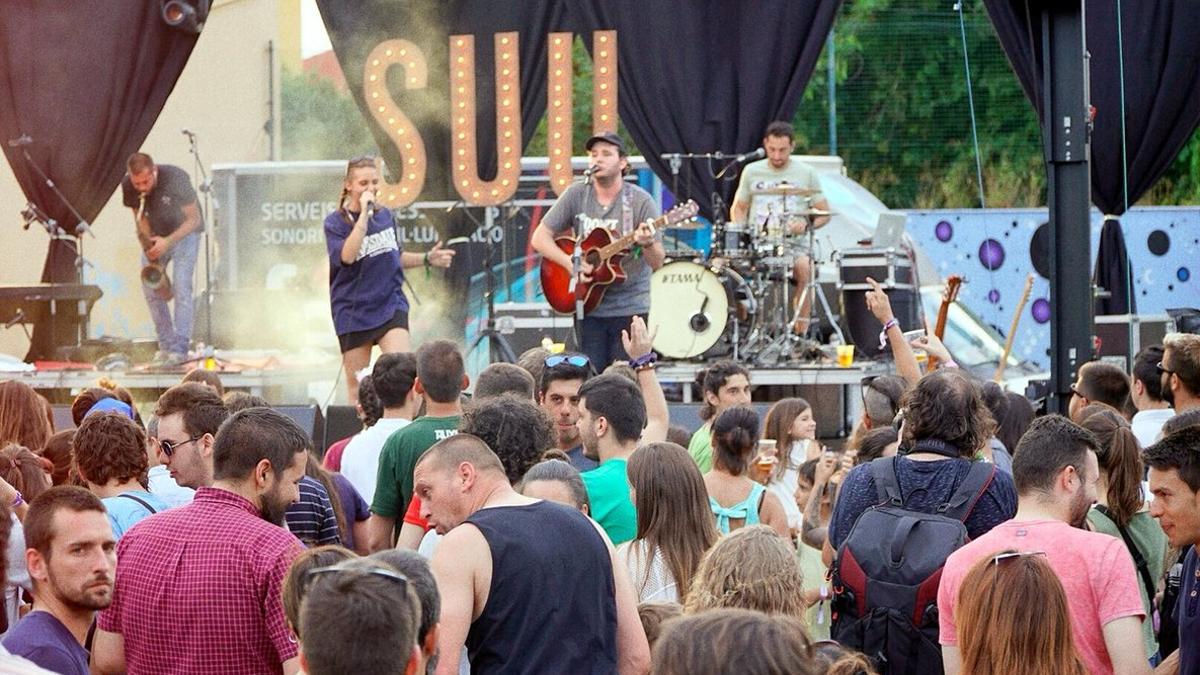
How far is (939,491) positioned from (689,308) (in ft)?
24.7

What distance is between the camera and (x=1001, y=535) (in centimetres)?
390

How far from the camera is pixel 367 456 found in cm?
611

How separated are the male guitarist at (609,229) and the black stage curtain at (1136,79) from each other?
4275mm

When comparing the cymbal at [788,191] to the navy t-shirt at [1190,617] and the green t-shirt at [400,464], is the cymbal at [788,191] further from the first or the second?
the navy t-shirt at [1190,617]

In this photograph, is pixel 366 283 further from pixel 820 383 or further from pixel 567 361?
pixel 567 361

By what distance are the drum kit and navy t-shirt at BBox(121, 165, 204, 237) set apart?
12.8 feet

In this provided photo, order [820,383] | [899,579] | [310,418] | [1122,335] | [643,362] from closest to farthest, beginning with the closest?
1. [899,579]
2. [643,362]
3. [310,418]
4. [820,383]
5. [1122,335]

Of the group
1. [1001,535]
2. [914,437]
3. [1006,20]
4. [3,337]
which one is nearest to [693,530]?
[914,437]

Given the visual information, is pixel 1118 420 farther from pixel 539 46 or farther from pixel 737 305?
pixel 539 46

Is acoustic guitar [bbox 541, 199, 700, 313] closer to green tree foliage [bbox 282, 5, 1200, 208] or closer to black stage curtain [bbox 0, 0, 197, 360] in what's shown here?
black stage curtain [bbox 0, 0, 197, 360]

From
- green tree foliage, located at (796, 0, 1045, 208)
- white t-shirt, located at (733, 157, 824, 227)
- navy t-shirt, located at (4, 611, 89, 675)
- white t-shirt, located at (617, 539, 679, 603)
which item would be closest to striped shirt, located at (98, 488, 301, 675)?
navy t-shirt, located at (4, 611, 89, 675)

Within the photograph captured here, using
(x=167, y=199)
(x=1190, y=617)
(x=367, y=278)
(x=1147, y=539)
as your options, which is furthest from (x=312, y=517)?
(x=167, y=199)

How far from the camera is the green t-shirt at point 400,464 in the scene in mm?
5371

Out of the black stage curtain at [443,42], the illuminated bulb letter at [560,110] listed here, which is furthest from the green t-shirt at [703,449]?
the black stage curtain at [443,42]
